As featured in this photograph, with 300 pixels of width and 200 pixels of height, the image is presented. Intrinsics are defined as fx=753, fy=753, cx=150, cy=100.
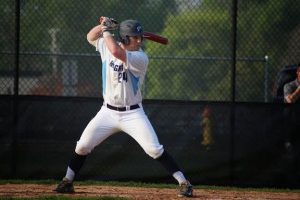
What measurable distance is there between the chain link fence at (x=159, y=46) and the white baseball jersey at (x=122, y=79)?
13.7ft

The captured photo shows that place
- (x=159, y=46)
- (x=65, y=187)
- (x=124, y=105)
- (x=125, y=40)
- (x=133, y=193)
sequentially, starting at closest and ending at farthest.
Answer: (x=125, y=40) → (x=124, y=105) → (x=65, y=187) → (x=133, y=193) → (x=159, y=46)

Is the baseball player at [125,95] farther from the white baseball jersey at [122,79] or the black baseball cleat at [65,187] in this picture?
the black baseball cleat at [65,187]

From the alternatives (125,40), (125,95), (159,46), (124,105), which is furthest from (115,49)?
(159,46)

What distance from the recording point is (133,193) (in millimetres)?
8234

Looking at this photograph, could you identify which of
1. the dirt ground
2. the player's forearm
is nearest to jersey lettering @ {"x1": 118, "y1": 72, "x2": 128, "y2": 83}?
the player's forearm

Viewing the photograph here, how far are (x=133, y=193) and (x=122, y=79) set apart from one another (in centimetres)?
132

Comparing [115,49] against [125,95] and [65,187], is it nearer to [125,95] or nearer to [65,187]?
[125,95]

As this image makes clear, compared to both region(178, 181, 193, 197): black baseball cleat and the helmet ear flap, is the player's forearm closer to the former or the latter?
the helmet ear flap

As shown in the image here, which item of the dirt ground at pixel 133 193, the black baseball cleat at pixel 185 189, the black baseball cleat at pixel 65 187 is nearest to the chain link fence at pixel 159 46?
the dirt ground at pixel 133 193

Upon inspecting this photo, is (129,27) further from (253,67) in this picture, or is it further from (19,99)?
(253,67)

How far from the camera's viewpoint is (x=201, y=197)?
26.3ft

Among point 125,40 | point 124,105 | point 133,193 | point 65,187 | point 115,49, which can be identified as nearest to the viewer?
point 115,49

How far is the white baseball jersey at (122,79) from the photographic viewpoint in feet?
25.3

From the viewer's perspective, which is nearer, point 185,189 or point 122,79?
point 122,79
